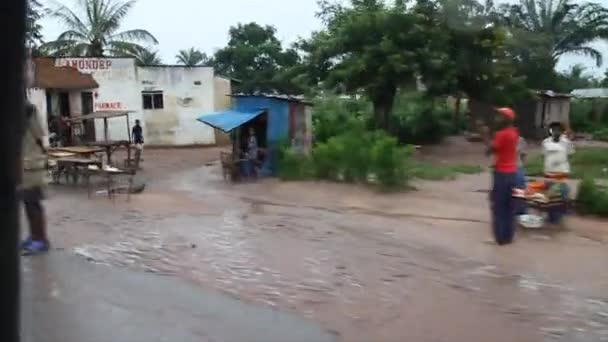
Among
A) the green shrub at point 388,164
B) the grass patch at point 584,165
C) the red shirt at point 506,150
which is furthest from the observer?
the grass patch at point 584,165

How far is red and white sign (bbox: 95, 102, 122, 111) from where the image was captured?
29141 mm

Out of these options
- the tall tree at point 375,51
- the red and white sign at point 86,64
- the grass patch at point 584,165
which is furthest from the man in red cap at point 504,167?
the red and white sign at point 86,64

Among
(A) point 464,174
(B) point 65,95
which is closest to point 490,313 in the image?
(A) point 464,174

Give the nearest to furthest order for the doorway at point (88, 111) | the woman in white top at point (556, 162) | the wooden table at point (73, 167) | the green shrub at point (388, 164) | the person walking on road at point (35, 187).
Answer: the person walking on road at point (35, 187)
the woman in white top at point (556, 162)
the green shrub at point (388, 164)
the wooden table at point (73, 167)
the doorway at point (88, 111)

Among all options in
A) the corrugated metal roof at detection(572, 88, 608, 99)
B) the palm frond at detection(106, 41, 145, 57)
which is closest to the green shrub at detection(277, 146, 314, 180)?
the palm frond at detection(106, 41, 145, 57)

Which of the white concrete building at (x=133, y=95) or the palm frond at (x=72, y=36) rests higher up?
the palm frond at (x=72, y=36)

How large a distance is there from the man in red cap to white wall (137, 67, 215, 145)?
2395 cm

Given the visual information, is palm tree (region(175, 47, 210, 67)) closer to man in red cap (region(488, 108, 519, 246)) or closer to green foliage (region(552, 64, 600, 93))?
green foliage (region(552, 64, 600, 93))

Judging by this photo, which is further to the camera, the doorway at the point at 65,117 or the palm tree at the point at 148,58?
the palm tree at the point at 148,58

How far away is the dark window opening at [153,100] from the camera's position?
99.6 feet

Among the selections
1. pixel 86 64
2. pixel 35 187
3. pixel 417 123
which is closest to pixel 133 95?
pixel 86 64

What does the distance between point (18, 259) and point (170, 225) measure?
773cm

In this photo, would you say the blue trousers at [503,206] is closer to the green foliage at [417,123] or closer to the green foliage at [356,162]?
the green foliage at [356,162]

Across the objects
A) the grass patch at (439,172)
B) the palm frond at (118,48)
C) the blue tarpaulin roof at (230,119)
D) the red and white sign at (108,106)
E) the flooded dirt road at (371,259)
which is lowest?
the grass patch at (439,172)
